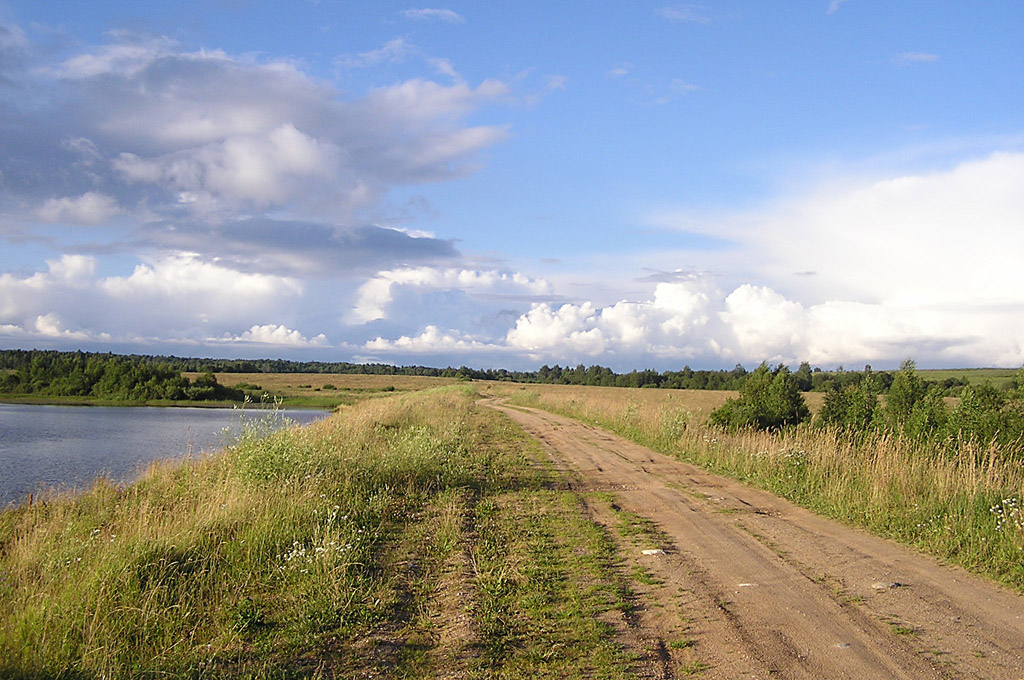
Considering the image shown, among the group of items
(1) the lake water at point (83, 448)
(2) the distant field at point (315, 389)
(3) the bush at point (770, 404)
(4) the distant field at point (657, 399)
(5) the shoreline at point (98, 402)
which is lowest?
(5) the shoreline at point (98, 402)

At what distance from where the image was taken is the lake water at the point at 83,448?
16.6 metres

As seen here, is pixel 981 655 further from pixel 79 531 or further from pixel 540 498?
pixel 79 531

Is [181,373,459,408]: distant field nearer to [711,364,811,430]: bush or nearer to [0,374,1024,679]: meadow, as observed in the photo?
[711,364,811,430]: bush

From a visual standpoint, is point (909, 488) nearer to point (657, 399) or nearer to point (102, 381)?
point (657, 399)

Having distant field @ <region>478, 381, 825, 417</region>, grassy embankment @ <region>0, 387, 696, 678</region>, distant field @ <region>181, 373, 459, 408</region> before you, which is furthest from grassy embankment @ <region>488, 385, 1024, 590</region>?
distant field @ <region>181, 373, 459, 408</region>

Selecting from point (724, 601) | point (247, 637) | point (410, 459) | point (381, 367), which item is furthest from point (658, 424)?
point (381, 367)

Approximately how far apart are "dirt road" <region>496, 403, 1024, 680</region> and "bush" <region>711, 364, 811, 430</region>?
45.2ft

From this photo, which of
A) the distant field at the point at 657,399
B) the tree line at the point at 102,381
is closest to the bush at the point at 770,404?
the distant field at the point at 657,399

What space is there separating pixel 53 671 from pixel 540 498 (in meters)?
7.69

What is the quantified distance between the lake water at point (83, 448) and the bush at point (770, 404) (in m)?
16.3

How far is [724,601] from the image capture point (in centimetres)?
592

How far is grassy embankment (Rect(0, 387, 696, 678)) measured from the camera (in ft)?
15.3

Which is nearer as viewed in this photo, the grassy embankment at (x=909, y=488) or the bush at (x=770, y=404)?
the grassy embankment at (x=909, y=488)

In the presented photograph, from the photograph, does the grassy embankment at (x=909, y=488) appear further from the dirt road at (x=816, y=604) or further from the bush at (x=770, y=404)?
the bush at (x=770, y=404)
